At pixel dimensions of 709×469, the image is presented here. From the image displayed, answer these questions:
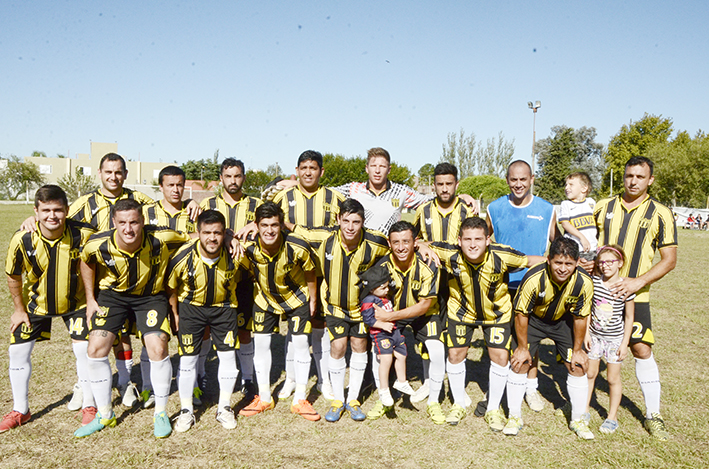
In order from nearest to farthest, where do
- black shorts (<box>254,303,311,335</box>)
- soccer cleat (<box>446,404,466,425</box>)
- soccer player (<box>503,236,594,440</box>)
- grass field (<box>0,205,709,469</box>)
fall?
grass field (<box>0,205,709,469</box>)
soccer player (<box>503,236,594,440</box>)
soccer cleat (<box>446,404,466,425</box>)
black shorts (<box>254,303,311,335</box>)

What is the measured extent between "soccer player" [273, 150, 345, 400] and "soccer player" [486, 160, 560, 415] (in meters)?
1.72

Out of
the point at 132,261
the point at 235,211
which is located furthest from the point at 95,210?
the point at 235,211

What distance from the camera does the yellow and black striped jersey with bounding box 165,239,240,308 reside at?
4.02 meters

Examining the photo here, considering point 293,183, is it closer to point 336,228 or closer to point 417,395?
point 336,228

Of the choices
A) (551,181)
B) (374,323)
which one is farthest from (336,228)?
(551,181)

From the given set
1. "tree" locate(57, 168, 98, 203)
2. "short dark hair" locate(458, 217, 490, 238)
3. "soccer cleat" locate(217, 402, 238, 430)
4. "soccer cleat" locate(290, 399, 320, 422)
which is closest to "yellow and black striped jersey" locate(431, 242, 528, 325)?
"short dark hair" locate(458, 217, 490, 238)

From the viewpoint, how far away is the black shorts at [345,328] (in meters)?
4.24

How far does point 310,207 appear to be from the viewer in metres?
4.85

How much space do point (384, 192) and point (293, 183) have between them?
102 centimetres

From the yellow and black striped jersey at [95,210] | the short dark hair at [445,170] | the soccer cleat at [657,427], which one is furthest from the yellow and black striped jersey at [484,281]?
the yellow and black striped jersey at [95,210]

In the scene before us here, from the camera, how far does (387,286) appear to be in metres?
4.20

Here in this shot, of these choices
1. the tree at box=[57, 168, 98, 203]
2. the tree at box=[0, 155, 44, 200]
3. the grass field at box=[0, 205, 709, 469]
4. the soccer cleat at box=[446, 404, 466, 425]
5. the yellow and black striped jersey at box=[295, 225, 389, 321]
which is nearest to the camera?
the grass field at box=[0, 205, 709, 469]

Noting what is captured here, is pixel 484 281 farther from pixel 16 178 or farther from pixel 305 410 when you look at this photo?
pixel 16 178

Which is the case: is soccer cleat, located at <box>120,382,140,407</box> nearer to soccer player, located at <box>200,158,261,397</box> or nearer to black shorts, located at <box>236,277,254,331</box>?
soccer player, located at <box>200,158,261,397</box>
